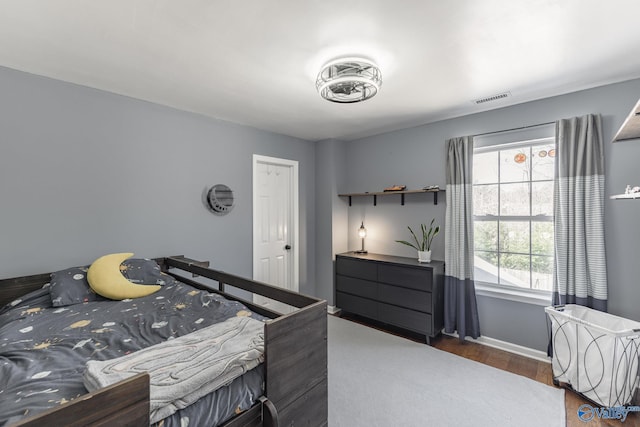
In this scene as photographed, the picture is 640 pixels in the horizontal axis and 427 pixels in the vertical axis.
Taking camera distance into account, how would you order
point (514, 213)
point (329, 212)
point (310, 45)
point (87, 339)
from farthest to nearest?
point (329, 212) < point (514, 213) < point (310, 45) < point (87, 339)

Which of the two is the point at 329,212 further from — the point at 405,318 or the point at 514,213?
the point at 514,213

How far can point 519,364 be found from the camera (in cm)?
259

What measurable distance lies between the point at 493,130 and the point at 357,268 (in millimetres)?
2127

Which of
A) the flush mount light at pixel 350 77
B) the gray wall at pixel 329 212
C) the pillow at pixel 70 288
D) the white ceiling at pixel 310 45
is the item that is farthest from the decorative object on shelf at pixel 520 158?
the pillow at pixel 70 288

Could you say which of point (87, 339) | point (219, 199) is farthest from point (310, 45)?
point (87, 339)

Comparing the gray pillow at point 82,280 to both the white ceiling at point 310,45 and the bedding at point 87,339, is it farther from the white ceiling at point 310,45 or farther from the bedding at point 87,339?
the white ceiling at point 310,45

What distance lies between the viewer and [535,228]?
2.80 metres

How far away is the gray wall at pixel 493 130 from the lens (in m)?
2.26

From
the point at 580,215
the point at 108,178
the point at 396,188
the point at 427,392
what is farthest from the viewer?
the point at 396,188

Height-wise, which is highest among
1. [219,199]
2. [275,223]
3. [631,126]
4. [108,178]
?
[631,126]

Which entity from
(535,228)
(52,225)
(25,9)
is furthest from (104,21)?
(535,228)

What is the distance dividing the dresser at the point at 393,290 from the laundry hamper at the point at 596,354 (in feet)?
3.22

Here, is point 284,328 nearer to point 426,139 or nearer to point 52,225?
point 52,225

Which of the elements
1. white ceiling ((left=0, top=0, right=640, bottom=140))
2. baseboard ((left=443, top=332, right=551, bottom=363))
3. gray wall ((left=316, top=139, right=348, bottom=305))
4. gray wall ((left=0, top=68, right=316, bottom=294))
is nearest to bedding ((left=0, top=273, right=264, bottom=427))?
gray wall ((left=0, top=68, right=316, bottom=294))
